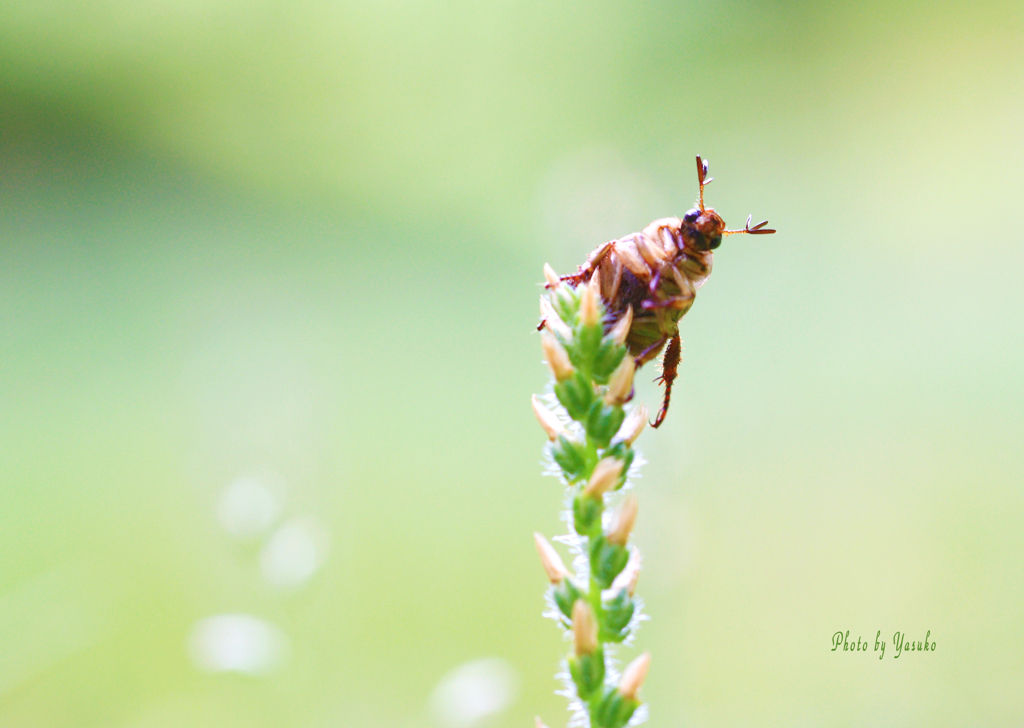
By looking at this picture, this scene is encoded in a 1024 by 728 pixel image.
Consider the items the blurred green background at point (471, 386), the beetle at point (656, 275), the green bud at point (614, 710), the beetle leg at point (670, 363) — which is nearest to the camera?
the green bud at point (614, 710)

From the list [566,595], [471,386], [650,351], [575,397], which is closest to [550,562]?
[566,595]

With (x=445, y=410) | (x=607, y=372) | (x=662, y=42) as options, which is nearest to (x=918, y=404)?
(x=445, y=410)

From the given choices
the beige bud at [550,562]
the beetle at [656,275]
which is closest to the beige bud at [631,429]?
the beige bud at [550,562]

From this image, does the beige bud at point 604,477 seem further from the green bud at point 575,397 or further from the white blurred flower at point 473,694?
the white blurred flower at point 473,694

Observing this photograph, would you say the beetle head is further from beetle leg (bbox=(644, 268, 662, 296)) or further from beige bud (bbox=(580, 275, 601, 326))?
beige bud (bbox=(580, 275, 601, 326))

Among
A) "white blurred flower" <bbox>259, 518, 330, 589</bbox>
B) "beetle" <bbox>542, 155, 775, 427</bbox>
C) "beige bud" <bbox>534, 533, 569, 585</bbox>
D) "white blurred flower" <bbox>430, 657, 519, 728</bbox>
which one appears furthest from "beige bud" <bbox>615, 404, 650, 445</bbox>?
"white blurred flower" <bbox>259, 518, 330, 589</bbox>

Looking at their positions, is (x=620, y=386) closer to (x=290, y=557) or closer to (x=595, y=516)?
(x=595, y=516)
